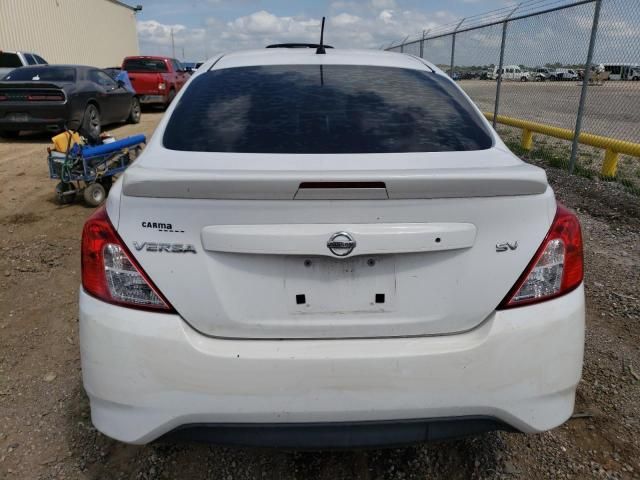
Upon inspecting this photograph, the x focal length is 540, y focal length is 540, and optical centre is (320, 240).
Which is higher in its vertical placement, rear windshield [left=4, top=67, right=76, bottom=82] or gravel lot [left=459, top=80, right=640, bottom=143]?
rear windshield [left=4, top=67, right=76, bottom=82]

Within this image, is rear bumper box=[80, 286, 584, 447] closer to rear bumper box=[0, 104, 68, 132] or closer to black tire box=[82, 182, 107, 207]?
black tire box=[82, 182, 107, 207]

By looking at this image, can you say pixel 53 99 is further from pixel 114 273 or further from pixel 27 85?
pixel 114 273

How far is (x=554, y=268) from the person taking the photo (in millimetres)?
1819

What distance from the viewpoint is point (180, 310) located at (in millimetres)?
1737

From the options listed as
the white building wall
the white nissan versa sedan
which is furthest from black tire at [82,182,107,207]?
the white building wall

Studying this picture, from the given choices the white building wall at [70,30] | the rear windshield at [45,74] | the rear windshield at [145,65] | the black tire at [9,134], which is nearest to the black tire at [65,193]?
the rear windshield at [45,74]

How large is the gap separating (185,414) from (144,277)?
18.3 inches

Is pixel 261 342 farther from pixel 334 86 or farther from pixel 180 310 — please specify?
pixel 334 86

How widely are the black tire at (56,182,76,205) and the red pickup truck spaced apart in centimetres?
1093

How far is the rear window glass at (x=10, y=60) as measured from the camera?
51.1ft

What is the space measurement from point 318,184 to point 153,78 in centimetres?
1645

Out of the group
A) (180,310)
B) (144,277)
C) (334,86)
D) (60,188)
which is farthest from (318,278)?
(60,188)

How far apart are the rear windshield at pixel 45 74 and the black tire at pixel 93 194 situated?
6.18 m

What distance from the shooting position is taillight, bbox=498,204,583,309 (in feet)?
5.85
